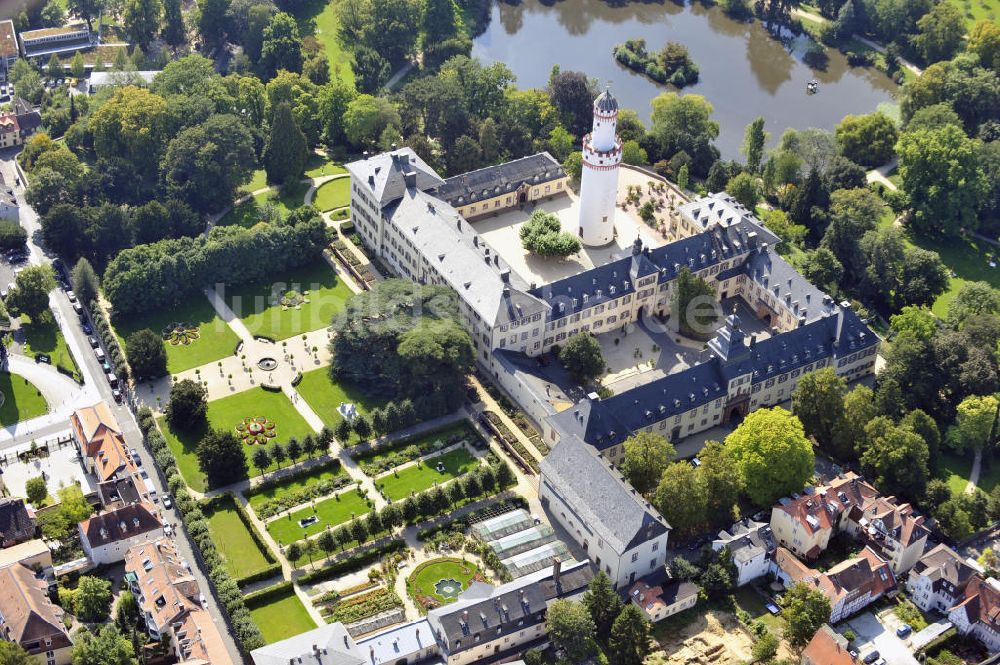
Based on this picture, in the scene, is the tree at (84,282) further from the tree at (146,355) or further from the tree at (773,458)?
the tree at (773,458)

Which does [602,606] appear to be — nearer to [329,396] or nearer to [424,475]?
[424,475]

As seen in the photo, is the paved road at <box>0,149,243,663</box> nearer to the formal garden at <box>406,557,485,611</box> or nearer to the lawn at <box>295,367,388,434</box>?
the formal garden at <box>406,557,485,611</box>

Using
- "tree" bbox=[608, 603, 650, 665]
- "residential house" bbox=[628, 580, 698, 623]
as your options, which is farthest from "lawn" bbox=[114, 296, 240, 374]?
"tree" bbox=[608, 603, 650, 665]

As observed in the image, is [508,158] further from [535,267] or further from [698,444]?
[698,444]

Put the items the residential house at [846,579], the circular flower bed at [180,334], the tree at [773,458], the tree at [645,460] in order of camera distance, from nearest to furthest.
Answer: the residential house at [846,579] → the tree at [645,460] → the tree at [773,458] → the circular flower bed at [180,334]

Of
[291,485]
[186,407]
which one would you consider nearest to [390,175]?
[186,407]

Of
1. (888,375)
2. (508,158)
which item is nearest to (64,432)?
(508,158)

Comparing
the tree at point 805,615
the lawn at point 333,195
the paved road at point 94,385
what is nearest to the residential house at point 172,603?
the paved road at point 94,385
